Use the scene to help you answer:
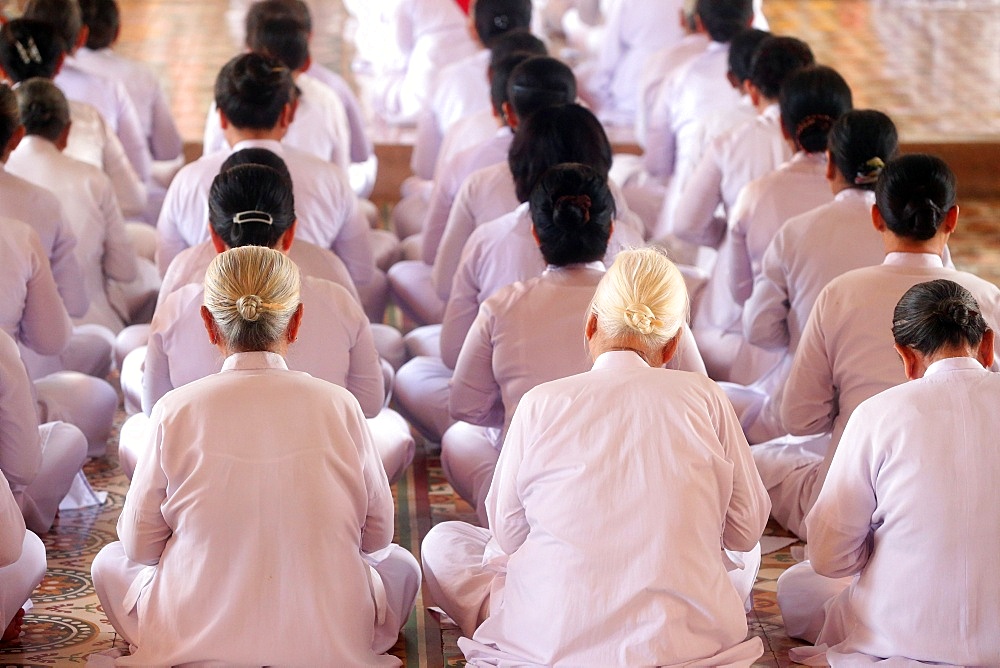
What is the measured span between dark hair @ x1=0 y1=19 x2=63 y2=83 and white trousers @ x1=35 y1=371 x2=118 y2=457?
118 centimetres

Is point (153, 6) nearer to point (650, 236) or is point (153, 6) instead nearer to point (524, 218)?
Answer: point (650, 236)

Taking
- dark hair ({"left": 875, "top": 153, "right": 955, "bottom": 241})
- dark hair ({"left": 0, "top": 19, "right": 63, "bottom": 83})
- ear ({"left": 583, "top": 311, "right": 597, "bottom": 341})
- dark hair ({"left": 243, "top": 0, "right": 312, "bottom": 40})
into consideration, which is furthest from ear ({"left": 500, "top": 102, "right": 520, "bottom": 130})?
ear ({"left": 583, "top": 311, "right": 597, "bottom": 341})

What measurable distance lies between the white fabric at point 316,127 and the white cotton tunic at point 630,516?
267 centimetres

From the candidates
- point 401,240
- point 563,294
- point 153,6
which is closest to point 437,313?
point 401,240

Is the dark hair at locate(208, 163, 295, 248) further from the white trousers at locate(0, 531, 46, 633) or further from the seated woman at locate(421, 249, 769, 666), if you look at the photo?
the seated woman at locate(421, 249, 769, 666)

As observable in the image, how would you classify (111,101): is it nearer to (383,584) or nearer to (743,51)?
(743,51)

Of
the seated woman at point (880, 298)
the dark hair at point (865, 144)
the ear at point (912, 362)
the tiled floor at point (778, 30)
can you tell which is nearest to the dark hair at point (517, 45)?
the tiled floor at point (778, 30)

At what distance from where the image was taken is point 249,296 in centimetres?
260

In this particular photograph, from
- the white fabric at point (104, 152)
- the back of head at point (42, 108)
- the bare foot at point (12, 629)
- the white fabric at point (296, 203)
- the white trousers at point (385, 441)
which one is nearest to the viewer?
the bare foot at point (12, 629)

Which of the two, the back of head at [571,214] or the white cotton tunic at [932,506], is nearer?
the white cotton tunic at [932,506]

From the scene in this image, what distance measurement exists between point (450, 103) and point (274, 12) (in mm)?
790

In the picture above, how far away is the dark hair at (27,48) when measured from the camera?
15.4 ft

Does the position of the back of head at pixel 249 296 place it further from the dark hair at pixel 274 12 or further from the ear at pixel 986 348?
the dark hair at pixel 274 12

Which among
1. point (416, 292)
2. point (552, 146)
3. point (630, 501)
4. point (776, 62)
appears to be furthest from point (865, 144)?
point (416, 292)
